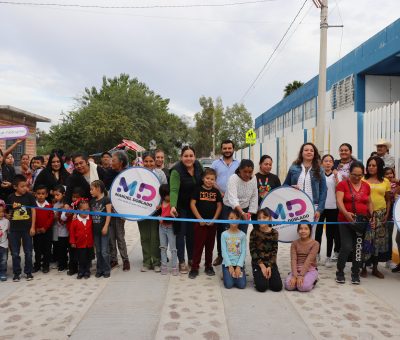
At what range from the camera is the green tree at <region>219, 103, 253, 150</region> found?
176 feet

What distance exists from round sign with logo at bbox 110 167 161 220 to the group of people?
0.13m

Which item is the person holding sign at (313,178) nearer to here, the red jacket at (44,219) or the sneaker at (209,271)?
the sneaker at (209,271)

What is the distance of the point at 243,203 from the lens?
5691 mm

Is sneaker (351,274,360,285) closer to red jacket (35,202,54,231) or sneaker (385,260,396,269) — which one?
sneaker (385,260,396,269)

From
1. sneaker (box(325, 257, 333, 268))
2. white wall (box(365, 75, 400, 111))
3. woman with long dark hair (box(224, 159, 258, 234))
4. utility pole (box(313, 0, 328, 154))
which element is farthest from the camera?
white wall (box(365, 75, 400, 111))

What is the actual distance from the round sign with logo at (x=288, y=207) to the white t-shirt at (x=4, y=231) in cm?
343

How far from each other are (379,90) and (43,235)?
15.9m

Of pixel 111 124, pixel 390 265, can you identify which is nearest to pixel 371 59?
pixel 390 265

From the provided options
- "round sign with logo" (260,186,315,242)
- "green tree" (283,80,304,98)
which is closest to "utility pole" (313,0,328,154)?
"round sign with logo" (260,186,315,242)

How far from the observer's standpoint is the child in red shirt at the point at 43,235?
230 inches

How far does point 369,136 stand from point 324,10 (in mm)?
3482

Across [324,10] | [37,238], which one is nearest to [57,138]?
[324,10]

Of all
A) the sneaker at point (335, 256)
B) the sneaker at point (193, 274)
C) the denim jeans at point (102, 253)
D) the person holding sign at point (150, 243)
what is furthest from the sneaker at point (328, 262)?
the denim jeans at point (102, 253)

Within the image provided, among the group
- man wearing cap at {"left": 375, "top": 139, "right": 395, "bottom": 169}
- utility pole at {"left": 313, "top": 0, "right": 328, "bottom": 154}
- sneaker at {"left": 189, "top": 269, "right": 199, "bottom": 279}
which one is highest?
utility pole at {"left": 313, "top": 0, "right": 328, "bottom": 154}
